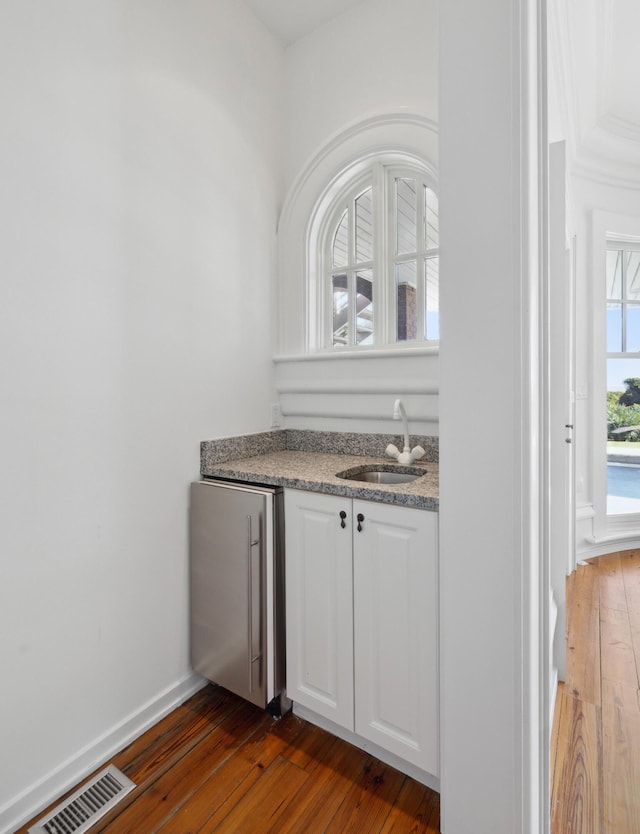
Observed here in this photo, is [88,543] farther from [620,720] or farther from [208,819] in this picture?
[620,720]

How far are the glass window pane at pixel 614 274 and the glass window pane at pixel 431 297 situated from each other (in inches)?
79.6

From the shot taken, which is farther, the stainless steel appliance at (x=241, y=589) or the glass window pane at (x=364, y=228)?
the glass window pane at (x=364, y=228)

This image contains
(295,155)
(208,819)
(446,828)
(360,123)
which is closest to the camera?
(446,828)

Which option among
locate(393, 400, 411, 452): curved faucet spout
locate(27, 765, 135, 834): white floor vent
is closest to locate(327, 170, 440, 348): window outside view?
locate(393, 400, 411, 452): curved faucet spout

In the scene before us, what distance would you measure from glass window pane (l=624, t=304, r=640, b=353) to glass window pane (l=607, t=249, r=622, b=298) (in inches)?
6.2

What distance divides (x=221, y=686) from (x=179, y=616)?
32 cm

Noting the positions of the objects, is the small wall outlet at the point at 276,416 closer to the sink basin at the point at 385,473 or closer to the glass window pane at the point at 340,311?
the glass window pane at the point at 340,311

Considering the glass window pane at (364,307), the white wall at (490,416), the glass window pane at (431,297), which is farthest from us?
the glass window pane at (364,307)

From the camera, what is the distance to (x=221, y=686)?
1745 mm

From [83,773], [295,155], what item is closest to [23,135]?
[295,155]

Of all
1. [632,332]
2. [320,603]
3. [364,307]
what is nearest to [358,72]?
[364,307]

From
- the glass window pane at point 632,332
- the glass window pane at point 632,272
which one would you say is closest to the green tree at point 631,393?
the glass window pane at point 632,332

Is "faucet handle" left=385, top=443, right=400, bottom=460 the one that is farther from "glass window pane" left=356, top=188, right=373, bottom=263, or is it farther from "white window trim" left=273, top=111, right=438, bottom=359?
"glass window pane" left=356, top=188, right=373, bottom=263

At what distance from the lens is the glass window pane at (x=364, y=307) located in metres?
2.23
